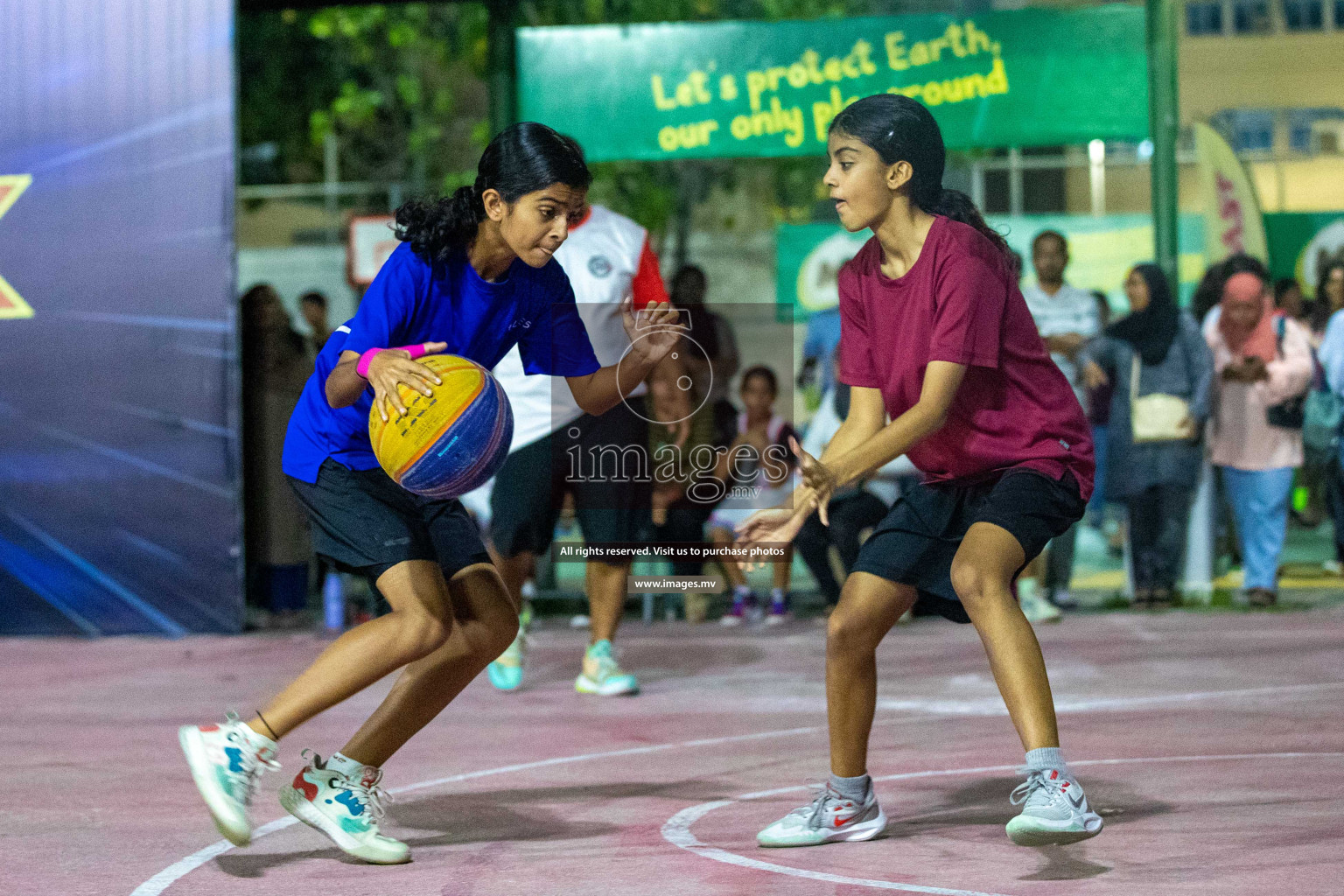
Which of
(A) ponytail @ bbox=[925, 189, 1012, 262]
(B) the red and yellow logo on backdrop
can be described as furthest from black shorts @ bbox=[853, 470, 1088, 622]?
(B) the red and yellow logo on backdrop

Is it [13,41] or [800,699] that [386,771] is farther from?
[13,41]

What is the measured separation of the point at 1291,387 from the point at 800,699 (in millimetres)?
4668

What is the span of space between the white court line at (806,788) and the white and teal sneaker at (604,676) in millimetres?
2276

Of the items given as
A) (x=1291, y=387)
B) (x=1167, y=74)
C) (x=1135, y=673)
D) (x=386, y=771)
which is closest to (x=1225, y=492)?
(x=1291, y=387)

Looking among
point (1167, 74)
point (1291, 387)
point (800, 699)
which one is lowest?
point (800, 699)

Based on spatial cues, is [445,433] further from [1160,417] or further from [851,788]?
[1160,417]

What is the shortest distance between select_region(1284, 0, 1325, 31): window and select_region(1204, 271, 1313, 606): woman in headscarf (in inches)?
923

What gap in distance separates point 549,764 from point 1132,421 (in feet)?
18.6

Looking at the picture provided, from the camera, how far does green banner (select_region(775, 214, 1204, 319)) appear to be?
15.0m

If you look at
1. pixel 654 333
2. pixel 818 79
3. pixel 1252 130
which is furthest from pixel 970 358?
pixel 1252 130

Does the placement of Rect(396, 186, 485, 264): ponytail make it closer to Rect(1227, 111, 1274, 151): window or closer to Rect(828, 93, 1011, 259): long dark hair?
Rect(828, 93, 1011, 259): long dark hair

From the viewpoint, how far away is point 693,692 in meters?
8.12

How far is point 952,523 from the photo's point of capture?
4922mm

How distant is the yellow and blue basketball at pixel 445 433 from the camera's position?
4.57 meters
